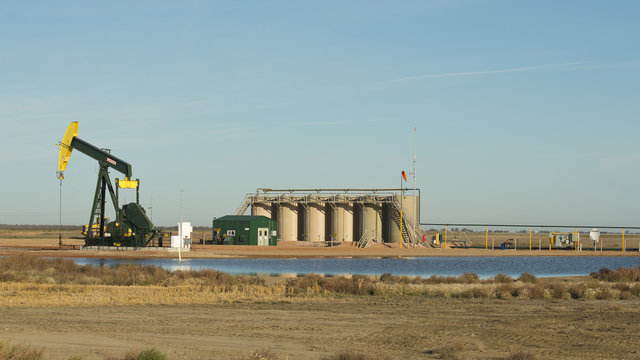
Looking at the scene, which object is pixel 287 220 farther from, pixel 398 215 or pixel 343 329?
pixel 343 329

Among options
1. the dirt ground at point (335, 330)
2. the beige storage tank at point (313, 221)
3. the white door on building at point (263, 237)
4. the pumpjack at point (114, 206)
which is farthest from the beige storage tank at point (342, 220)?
the dirt ground at point (335, 330)

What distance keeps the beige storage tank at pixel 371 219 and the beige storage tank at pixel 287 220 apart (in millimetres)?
7924

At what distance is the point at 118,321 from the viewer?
19406mm

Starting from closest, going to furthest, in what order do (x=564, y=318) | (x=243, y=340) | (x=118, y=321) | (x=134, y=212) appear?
(x=243, y=340) → (x=118, y=321) → (x=564, y=318) → (x=134, y=212)

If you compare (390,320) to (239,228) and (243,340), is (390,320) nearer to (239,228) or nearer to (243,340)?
(243,340)

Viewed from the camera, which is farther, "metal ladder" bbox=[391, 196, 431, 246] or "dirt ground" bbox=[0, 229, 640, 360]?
"metal ladder" bbox=[391, 196, 431, 246]

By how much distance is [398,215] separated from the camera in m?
78.6

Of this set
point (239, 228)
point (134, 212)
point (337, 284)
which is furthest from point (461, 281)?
point (239, 228)

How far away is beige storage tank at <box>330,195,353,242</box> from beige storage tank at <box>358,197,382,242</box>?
1574 millimetres

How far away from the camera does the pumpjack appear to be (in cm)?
6300

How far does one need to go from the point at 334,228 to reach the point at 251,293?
176 ft

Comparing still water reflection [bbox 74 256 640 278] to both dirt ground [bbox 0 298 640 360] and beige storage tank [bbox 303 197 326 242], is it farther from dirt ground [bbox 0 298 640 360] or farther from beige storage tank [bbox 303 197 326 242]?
dirt ground [bbox 0 298 640 360]

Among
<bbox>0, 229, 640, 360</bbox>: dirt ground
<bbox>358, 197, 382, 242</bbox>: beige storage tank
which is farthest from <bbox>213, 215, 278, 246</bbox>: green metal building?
<bbox>0, 229, 640, 360</bbox>: dirt ground

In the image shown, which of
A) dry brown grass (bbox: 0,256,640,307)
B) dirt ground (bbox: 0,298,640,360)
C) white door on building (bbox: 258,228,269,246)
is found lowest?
dirt ground (bbox: 0,298,640,360)
